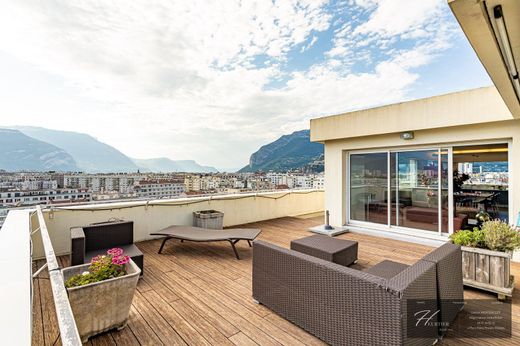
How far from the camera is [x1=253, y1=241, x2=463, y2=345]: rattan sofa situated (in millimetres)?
1690

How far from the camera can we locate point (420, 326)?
1902 mm

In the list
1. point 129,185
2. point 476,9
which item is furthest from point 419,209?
point 129,185

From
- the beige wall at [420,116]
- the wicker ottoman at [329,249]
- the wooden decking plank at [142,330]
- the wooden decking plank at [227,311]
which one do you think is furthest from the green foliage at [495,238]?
the wooden decking plank at [142,330]

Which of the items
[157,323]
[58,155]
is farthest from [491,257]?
[58,155]

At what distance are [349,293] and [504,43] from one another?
7.40 feet

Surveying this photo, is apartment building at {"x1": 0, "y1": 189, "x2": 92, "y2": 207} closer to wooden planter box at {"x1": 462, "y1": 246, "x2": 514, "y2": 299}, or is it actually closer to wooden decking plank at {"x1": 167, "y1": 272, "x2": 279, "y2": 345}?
wooden decking plank at {"x1": 167, "y1": 272, "x2": 279, "y2": 345}

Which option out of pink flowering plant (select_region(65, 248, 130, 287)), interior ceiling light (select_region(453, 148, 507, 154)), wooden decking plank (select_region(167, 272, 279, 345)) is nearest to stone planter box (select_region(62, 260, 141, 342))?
pink flowering plant (select_region(65, 248, 130, 287))

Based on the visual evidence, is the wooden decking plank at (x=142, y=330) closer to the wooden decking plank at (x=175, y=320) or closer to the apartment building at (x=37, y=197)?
the wooden decking plank at (x=175, y=320)

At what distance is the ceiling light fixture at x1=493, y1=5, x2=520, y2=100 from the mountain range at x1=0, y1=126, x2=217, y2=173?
23.2ft

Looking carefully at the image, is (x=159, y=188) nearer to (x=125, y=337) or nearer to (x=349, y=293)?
(x=125, y=337)

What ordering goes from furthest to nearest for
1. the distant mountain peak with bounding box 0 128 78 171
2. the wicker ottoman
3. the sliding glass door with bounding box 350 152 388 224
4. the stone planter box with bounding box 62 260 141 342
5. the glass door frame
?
the distant mountain peak with bounding box 0 128 78 171 → the sliding glass door with bounding box 350 152 388 224 → the glass door frame → the wicker ottoman → the stone planter box with bounding box 62 260 141 342

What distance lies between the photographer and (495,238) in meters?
3.05

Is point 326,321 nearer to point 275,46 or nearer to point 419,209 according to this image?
point 419,209

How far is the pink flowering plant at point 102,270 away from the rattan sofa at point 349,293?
1.44 metres
